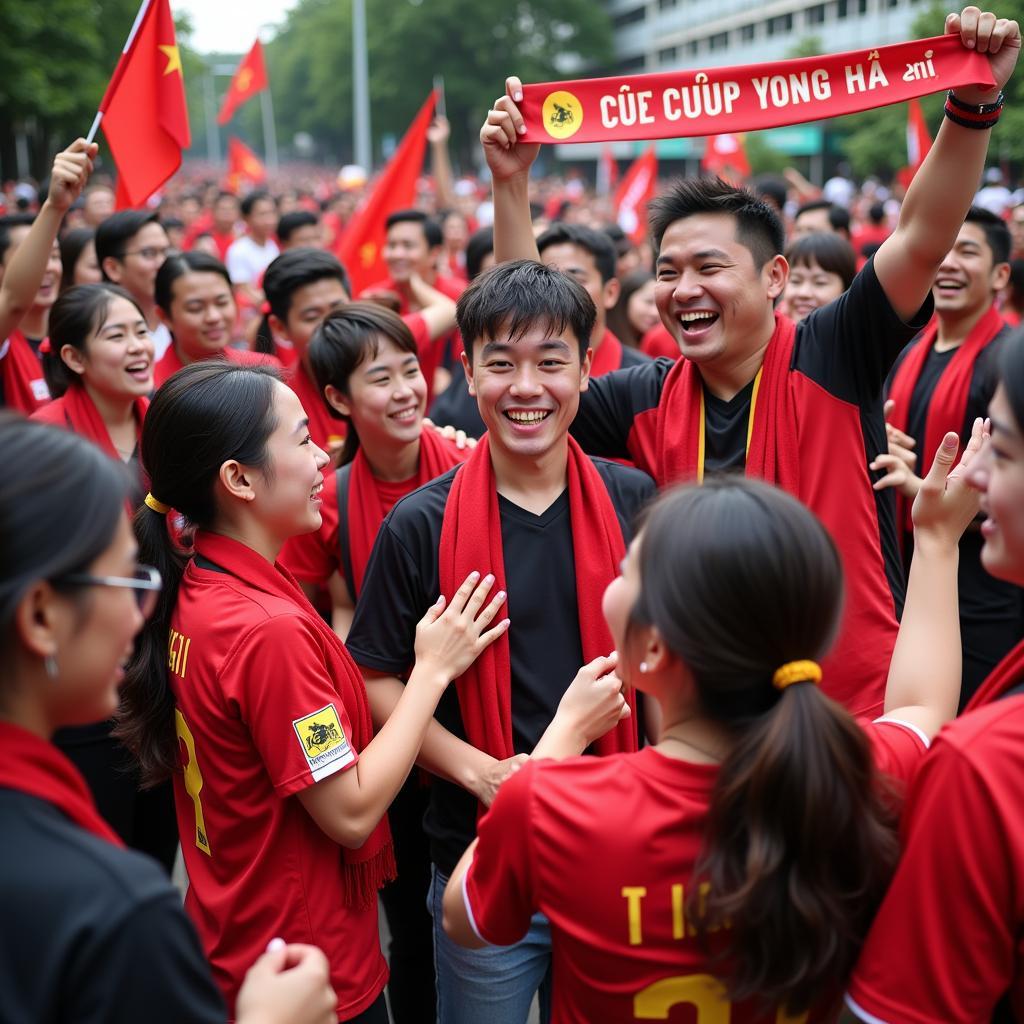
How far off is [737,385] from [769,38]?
164 ft

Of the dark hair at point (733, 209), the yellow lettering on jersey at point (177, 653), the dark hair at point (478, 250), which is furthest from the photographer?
the dark hair at point (478, 250)

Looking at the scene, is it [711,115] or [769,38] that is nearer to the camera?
[711,115]

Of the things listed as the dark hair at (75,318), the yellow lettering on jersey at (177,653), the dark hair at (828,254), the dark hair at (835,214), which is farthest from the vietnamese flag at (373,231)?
the yellow lettering on jersey at (177,653)

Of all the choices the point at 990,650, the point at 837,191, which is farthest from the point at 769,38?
the point at 990,650

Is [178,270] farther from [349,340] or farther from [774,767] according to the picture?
[774,767]

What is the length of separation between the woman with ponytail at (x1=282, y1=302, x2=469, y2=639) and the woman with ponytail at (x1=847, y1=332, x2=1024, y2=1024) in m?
2.07

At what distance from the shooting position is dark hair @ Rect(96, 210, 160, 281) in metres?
5.55

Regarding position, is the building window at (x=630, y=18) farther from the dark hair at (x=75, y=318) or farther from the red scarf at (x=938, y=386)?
the dark hair at (x=75, y=318)

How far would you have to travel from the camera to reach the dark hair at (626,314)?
6.47 m

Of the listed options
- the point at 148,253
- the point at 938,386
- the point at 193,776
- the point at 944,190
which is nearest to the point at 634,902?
the point at 193,776

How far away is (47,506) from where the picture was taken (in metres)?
1.33

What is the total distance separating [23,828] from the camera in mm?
1305

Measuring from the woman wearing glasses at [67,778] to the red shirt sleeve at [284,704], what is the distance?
1.84 feet

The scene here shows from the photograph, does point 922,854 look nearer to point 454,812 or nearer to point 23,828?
point 23,828
